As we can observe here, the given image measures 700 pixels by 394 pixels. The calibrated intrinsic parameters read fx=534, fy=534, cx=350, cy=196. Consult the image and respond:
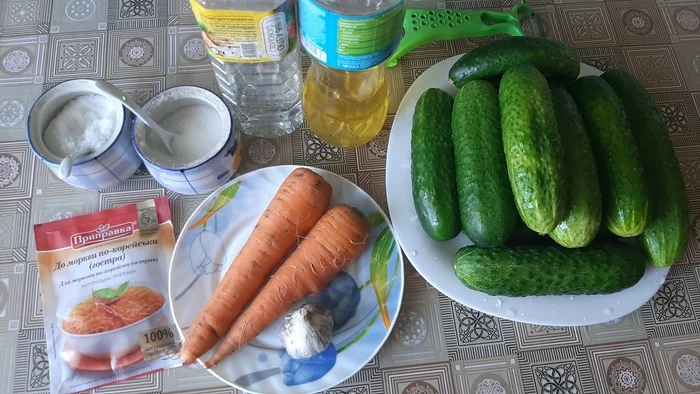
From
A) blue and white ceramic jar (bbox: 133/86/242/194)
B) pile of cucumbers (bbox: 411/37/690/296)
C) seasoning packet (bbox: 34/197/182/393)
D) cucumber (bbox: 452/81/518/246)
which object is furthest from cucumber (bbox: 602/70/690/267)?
seasoning packet (bbox: 34/197/182/393)

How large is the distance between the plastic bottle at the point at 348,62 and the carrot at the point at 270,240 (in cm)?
14

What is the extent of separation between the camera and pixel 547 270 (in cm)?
Answer: 78

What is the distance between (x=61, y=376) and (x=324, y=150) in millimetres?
554

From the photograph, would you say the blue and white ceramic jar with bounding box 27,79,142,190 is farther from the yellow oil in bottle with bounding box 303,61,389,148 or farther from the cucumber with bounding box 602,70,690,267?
the cucumber with bounding box 602,70,690,267

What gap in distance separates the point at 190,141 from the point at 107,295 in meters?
Result: 0.28

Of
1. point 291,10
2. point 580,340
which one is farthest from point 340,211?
point 580,340

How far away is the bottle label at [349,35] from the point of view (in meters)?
0.66

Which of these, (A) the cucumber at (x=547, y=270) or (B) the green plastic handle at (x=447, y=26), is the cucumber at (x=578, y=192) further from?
(B) the green plastic handle at (x=447, y=26)

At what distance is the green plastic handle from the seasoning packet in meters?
0.54

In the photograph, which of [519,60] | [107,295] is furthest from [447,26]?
[107,295]

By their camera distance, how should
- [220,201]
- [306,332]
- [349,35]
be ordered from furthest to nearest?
[220,201]
[306,332]
[349,35]

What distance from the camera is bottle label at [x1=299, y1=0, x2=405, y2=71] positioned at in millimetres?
663

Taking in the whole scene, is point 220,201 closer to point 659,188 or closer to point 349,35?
point 349,35

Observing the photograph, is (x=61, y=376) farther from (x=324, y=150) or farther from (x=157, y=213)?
(x=324, y=150)
